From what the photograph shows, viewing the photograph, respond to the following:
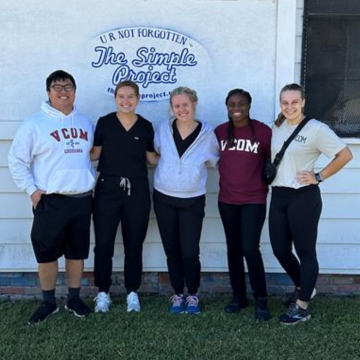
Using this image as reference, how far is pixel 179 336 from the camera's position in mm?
3846

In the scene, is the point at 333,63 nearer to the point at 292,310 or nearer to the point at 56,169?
the point at 292,310

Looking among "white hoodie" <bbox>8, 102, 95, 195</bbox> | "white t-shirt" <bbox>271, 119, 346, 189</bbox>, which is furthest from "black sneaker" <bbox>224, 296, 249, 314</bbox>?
"white hoodie" <bbox>8, 102, 95, 195</bbox>

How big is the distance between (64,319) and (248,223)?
1.58 m

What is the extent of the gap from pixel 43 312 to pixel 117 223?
34.6 inches

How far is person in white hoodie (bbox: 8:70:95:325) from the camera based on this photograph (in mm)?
3875

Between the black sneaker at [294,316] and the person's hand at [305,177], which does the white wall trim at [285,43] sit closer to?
the person's hand at [305,177]

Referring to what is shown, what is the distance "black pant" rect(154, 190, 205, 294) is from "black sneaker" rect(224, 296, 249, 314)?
12.4 inches

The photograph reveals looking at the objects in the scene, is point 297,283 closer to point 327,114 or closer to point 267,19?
point 327,114

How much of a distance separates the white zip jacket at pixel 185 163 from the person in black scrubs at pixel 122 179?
132mm

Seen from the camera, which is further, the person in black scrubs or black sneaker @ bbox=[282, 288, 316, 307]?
black sneaker @ bbox=[282, 288, 316, 307]

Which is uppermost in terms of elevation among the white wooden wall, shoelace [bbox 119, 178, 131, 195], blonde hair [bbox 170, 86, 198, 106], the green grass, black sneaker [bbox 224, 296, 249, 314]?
blonde hair [bbox 170, 86, 198, 106]

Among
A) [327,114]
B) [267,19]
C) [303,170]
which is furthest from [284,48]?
[303,170]

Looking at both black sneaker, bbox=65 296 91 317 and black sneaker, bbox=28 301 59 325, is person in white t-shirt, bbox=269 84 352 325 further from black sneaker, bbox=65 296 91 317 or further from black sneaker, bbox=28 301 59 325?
black sneaker, bbox=28 301 59 325

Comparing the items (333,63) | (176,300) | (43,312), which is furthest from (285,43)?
(43,312)
